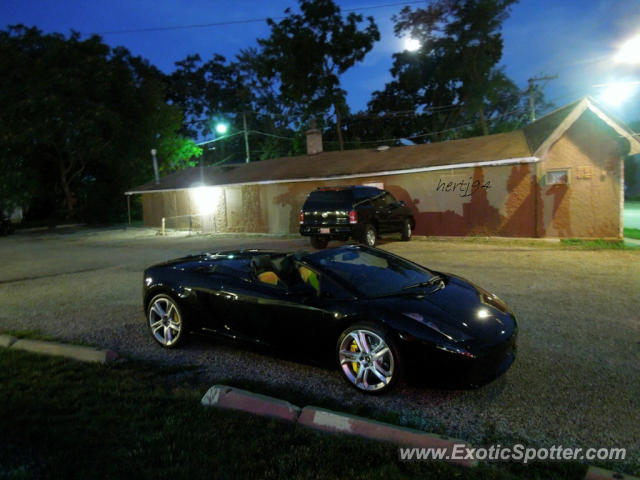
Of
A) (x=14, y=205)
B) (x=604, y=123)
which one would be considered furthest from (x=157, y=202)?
(x=604, y=123)

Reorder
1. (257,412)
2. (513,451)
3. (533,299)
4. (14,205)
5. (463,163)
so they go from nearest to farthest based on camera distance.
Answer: (513,451), (257,412), (533,299), (463,163), (14,205)

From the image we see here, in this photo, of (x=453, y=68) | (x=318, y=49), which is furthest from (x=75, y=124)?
(x=453, y=68)

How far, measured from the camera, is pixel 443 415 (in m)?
3.65

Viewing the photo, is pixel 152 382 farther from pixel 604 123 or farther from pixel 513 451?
pixel 604 123

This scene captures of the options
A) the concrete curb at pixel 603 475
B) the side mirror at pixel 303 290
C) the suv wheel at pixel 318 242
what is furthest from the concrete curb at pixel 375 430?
the suv wheel at pixel 318 242

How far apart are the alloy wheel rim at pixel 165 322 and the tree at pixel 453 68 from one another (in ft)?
106

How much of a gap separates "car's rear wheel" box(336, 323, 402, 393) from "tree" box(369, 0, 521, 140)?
3289 centimetres

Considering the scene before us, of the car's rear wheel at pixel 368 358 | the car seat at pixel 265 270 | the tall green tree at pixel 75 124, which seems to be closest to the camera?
the car's rear wheel at pixel 368 358

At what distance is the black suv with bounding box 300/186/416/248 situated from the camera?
12930 millimetres

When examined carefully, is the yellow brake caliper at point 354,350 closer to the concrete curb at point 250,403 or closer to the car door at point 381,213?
the concrete curb at point 250,403

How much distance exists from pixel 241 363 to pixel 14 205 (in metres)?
35.9

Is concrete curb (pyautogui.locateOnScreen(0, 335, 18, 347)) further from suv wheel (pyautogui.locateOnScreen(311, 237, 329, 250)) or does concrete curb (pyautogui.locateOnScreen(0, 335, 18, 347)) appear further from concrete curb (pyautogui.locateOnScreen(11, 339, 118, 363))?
suv wheel (pyautogui.locateOnScreen(311, 237, 329, 250))

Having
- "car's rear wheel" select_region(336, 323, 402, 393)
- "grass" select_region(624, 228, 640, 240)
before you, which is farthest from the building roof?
"car's rear wheel" select_region(336, 323, 402, 393)

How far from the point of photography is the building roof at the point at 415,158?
13.9 meters
